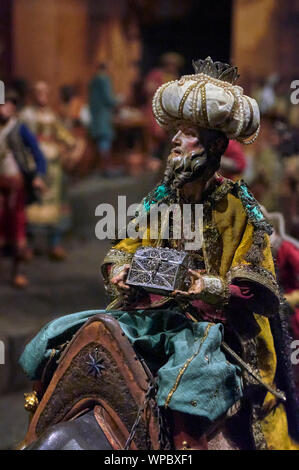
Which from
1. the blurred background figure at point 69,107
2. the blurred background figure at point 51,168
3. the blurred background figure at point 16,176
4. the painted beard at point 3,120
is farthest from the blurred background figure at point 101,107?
the painted beard at point 3,120

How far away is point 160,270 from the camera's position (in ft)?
8.48

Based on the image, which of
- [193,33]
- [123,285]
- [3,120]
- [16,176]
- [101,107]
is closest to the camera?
[123,285]

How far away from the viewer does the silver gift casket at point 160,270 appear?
2557 mm

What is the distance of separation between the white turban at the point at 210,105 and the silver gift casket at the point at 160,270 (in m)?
0.43

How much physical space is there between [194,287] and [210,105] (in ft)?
1.88

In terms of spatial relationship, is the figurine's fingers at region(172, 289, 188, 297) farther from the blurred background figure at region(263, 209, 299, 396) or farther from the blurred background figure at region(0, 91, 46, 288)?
the blurred background figure at region(0, 91, 46, 288)

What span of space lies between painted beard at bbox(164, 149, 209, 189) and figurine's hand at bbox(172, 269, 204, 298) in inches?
12.0

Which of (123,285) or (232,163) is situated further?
(232,163)

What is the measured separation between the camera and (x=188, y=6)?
562 inches

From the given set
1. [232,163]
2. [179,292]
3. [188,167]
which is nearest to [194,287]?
[179,292]

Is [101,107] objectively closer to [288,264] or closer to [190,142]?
[288,264]

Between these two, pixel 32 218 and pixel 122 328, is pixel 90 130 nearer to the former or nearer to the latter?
pixel 32 218

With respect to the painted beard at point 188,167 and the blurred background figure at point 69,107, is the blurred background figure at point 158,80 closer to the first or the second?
the blurred background figure at point 69,107

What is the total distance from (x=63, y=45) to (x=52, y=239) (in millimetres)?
5600
